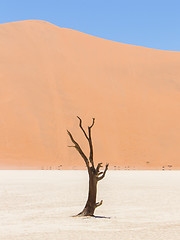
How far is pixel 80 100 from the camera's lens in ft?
214

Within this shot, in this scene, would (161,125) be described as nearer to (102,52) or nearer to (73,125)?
(73,125)

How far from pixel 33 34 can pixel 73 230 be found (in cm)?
7035

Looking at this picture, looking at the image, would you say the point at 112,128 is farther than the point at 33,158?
Yes

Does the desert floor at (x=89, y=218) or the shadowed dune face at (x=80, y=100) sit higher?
the shadowed dune face at (x=80, y=100)

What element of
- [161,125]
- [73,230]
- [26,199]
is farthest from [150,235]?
[161,125]

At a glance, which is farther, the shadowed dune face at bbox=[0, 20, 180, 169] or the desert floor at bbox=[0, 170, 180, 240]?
the shadowed dune face at bbox=[0, 20, 180, 169]

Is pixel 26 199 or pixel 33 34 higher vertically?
pixel 33 34

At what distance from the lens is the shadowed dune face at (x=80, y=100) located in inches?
2288

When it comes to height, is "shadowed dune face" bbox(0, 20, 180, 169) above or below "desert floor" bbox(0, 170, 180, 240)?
above

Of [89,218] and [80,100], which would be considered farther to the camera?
[80,100]

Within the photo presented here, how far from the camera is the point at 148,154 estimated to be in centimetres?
5997

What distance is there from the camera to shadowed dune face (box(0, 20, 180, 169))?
58.1m

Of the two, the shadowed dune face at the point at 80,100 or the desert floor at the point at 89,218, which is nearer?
the desert floor at the point at 89,218

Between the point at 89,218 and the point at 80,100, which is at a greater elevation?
the point at 80,100
